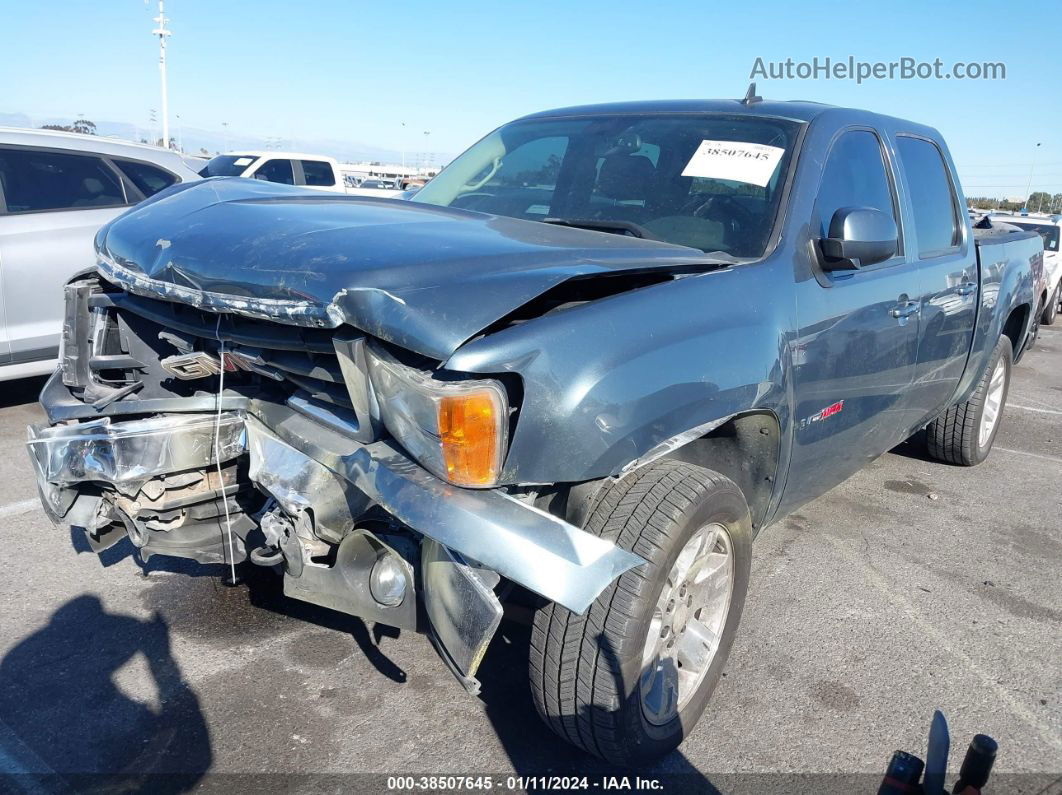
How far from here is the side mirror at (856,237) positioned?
284 cm

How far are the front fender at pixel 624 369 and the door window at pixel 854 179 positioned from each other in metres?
0.81

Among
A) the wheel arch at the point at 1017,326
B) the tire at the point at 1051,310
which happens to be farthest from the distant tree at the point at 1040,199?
the wheel arch at the point at 1017,326

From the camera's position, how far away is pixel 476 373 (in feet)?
6.36

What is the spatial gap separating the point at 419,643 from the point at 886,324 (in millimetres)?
2110

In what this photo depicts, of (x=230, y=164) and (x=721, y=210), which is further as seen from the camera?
(x=230, y=164)

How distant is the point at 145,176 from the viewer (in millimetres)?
6391

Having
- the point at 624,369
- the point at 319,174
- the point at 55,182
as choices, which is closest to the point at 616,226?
the point at 624,369

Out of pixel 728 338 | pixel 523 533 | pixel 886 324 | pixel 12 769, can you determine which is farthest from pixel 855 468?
pixel 12 769

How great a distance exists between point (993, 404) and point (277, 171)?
1179 centimetres

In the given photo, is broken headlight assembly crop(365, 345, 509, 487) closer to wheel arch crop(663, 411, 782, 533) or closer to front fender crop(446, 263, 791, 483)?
front fender crop(446, 263, 791, 483)

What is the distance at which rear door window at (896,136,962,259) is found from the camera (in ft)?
12.6

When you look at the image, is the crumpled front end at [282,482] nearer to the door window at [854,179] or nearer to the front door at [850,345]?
the front door at [850,345]

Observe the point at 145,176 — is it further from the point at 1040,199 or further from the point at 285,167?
the point at 1040,199

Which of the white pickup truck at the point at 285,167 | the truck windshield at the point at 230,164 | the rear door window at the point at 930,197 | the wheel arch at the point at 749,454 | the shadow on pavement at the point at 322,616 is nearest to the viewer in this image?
the wheel arch at the point at 749,454
